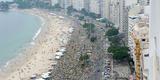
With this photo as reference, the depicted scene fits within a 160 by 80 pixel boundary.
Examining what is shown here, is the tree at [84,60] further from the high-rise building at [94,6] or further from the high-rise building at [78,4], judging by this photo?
the high-rise building at [78,4]

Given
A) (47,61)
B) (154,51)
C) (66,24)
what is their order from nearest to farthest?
1. (154,51)
2. (47,61)
3. (66,24)

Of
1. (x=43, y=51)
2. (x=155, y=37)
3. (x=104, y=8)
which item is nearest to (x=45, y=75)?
(x=43, y=51)

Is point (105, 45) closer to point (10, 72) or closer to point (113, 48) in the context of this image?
point (113, 48)

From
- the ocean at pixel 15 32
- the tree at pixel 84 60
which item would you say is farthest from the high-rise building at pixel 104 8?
the tree at pixel 84 60

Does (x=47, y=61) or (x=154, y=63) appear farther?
(x=47, y=61)

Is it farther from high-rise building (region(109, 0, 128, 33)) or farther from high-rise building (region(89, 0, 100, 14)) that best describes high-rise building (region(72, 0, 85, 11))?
high-rise building (region(109, 0, 128, 33))

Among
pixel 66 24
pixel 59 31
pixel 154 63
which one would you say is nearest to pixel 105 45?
pixel 59 31
